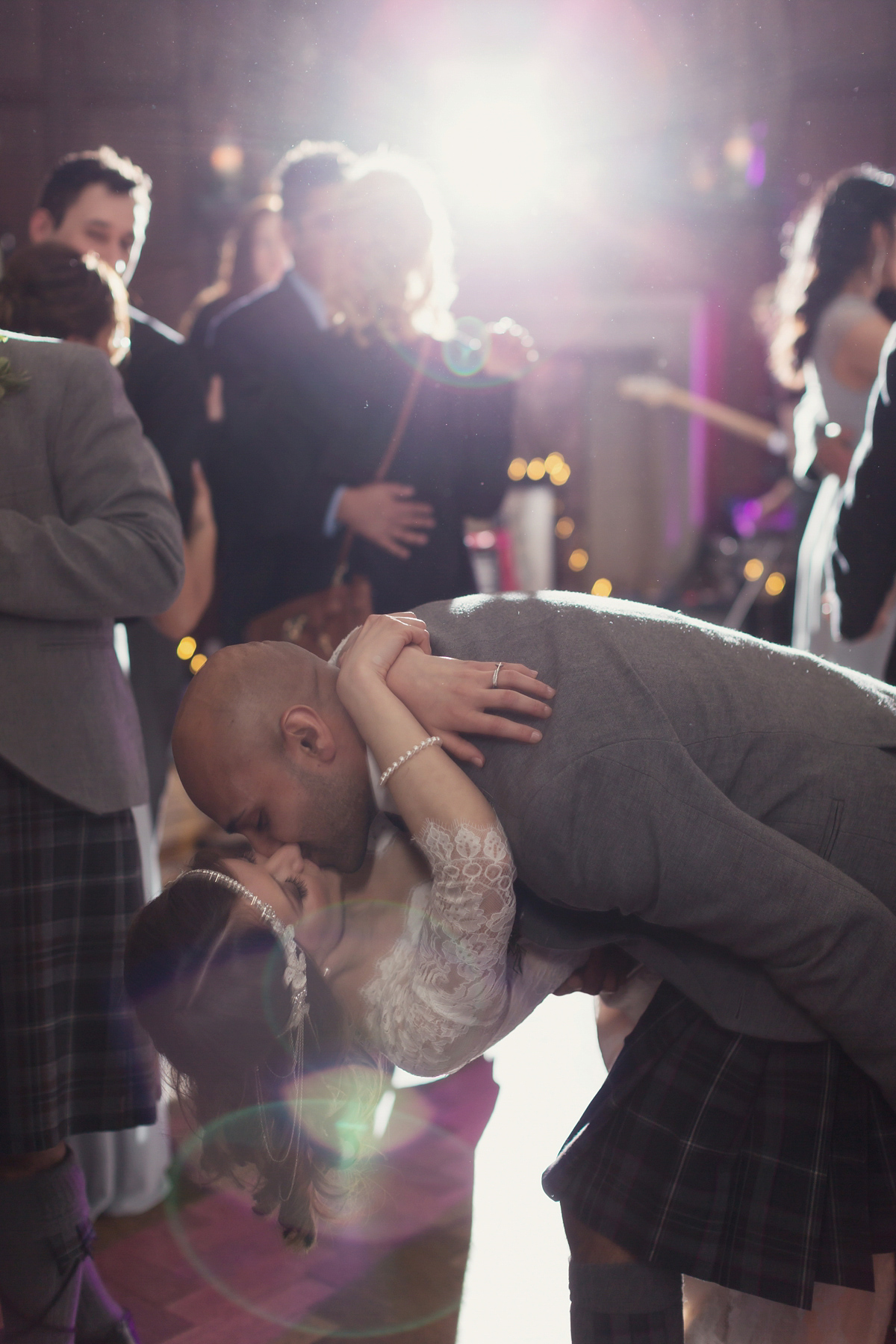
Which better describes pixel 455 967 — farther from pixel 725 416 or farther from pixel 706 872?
pixel 725 416

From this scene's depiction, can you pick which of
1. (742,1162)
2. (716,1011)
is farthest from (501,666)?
(742,1162)

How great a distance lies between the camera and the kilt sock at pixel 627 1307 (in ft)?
3.08

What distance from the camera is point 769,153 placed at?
97.2 inches

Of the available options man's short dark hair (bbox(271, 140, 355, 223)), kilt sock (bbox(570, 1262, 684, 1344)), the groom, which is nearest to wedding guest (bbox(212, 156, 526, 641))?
man's short dark hair (bbox(271, 140, 355, 223))

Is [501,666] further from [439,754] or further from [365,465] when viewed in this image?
[365,465]

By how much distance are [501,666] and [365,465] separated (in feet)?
2.68

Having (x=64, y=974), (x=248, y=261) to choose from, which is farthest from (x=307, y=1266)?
(x=248, y=261)

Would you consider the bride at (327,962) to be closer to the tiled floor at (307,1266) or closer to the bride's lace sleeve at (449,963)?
the bride's lace sleeve at (449,963)

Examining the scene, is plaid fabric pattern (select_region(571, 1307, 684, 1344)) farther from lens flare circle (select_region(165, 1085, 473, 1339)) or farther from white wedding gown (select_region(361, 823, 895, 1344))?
lens flare circle (select_region(165, 1085, 473, 1339))

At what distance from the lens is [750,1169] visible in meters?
0.95

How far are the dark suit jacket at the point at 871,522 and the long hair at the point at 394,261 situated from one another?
23.1 inches

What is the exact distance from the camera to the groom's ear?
0.95 m

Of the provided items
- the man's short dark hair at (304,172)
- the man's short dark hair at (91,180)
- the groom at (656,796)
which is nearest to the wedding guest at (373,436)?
the man's short dark hair at (304,172)

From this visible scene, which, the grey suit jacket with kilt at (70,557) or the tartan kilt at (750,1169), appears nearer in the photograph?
the tartan kilt at (750,1169)
